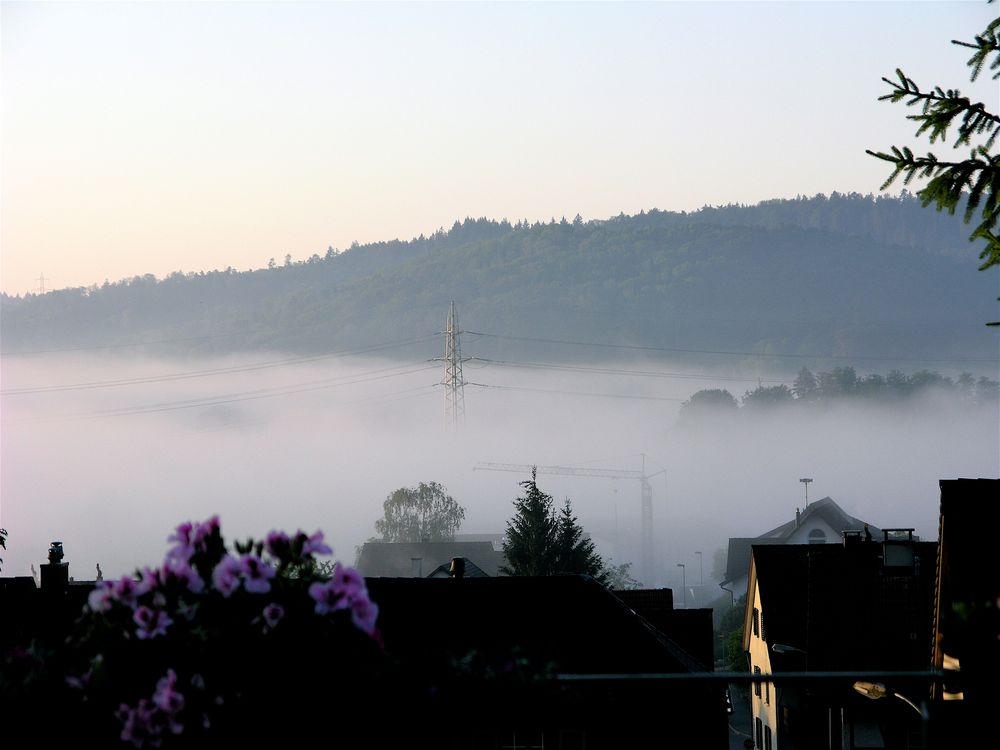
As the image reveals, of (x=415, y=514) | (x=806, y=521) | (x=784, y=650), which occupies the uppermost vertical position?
(x=784, y=650)

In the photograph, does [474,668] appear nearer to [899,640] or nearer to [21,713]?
[21,713]

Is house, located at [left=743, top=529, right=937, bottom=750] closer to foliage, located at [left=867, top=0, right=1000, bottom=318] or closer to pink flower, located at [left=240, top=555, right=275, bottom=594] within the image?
foliage, located at [left=867, top=0, right=1000, bottom=318]

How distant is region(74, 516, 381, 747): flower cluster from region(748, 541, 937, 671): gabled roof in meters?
26.4

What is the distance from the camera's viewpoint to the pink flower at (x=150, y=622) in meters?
4.34

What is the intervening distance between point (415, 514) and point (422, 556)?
156ft

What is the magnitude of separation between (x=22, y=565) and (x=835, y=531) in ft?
335

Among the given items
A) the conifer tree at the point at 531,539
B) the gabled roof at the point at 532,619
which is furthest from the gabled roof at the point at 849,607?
the conifer tree at the point at 531,539

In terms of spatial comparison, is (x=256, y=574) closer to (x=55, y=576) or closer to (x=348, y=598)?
(x=348, y=598)

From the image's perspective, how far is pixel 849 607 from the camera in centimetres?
3328

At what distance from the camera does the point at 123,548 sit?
6885 inches

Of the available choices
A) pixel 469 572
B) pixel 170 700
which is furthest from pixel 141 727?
pixel 469 572

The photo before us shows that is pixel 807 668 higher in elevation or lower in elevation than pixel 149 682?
lower

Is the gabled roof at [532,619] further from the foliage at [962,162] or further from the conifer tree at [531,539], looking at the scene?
the conifer tree at [531,539]

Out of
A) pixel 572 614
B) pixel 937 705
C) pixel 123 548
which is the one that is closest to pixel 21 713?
pixel 937 705
